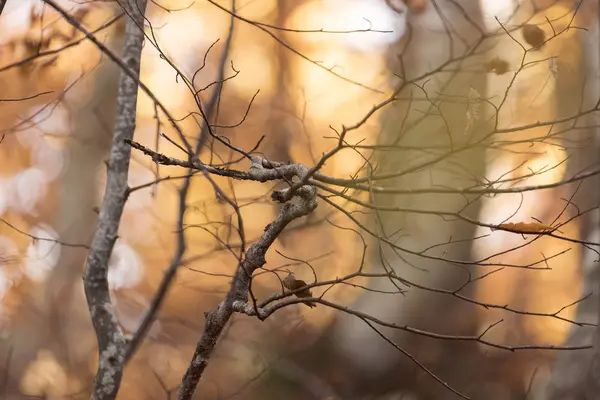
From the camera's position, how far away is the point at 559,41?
632cm

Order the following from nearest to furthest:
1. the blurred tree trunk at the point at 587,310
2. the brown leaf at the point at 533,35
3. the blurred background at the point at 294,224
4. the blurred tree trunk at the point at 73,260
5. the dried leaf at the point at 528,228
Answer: the dried leaf at the point at 528,228 → the brown leaf at the point at 533,35 → the blurred tree trunk at the point at 587,310 → the blurred background at the point at 294,224 → the blurred tree trunk at the point at 73,260

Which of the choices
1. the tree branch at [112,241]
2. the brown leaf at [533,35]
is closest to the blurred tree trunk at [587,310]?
the brown leaf at [533,35]

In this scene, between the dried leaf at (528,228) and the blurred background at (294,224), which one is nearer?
the dried leaf at (528,228)

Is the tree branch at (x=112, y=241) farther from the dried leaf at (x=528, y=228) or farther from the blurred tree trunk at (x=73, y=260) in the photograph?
the blurred tree trunk at (x=73, y=260)

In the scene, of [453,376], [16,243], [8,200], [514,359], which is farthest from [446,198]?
[8,200]

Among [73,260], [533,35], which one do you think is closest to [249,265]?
[533,35]

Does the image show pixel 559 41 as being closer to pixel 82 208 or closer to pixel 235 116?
pixel 235 116

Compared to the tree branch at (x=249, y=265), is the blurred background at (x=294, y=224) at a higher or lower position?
higher

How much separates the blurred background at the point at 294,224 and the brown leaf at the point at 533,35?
42 cm

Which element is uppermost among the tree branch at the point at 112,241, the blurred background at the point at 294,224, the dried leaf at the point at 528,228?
the blurred background at the point at 294,224

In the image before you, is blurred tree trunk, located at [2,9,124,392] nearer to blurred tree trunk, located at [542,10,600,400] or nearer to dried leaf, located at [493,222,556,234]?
blurred tree trunk, located at [542,10,600,400]

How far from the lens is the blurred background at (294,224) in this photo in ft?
11.1

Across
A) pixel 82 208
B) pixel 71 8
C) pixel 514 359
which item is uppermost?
pixel 82 208

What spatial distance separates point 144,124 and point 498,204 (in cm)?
405
